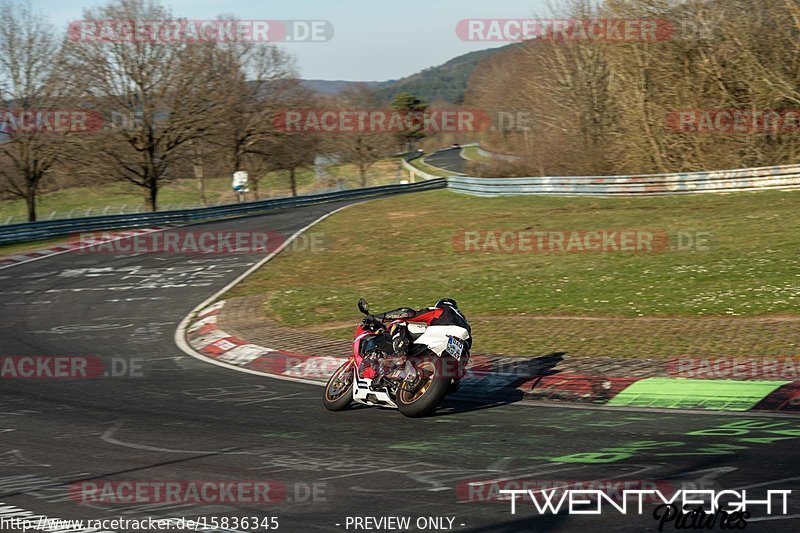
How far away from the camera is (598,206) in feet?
116

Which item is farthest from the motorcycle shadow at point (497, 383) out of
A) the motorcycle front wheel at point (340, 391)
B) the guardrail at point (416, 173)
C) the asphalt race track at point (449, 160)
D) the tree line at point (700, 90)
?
the asphalt race track at point (449, 160)

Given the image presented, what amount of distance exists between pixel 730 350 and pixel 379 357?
5582mm

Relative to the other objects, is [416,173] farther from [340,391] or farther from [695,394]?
[695,394]

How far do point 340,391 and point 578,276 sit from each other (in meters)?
10.7

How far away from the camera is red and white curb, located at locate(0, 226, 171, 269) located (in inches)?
1191

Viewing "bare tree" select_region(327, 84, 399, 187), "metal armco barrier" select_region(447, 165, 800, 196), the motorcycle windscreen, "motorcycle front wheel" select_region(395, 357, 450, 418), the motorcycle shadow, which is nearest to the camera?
"motorcycle front wheel" select_region(395, 357, 450, 418)

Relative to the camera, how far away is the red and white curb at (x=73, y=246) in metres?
30.2

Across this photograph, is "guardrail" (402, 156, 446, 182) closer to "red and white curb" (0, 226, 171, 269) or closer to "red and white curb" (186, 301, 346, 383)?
"red and white curb" (0, 226, 171, 269)

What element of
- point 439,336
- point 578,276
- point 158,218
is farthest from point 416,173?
point 439,336

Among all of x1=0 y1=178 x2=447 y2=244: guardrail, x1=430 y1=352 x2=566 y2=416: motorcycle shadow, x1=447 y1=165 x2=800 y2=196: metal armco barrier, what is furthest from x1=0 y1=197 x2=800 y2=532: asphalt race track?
x1=447 y1=165 x2=800 y2=196: metal armco barrier

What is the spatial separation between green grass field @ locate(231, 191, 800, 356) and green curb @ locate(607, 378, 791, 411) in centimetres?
182

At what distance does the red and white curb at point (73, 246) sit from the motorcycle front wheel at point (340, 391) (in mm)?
22002

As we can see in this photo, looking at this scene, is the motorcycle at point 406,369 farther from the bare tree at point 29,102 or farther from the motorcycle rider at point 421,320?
the bare tree at point 29,102

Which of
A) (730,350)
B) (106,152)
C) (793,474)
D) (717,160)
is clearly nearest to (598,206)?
(717,160)
